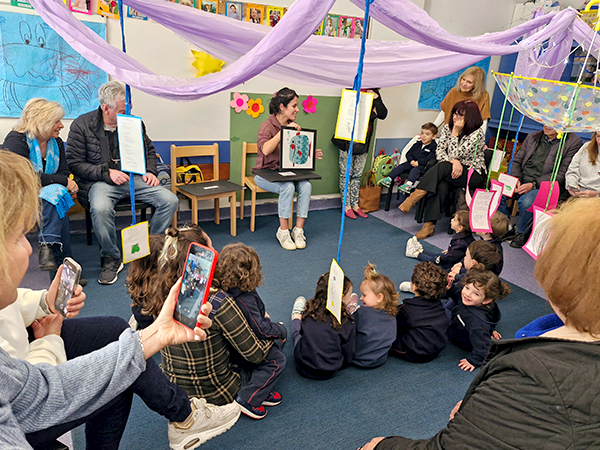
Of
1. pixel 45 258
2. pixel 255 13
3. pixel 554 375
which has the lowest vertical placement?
pixel 45 258

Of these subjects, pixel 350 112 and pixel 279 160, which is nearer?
pixel 350 112

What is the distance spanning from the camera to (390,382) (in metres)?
2.19

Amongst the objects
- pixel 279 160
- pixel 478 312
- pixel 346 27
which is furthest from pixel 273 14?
pixel 478 312

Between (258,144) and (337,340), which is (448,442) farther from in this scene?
(258,144)

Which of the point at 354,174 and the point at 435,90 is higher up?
the point at 435,90

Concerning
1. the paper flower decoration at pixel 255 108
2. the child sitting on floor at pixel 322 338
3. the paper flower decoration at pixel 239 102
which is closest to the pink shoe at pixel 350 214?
the paper flower decoration at pixel 255 108

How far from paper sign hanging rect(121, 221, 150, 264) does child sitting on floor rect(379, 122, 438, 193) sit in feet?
9.99

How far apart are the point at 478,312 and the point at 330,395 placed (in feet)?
3.01

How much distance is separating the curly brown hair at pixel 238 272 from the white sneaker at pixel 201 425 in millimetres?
469

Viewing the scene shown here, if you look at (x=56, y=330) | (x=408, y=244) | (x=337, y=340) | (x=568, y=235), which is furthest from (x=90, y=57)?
(x=408, y=244)

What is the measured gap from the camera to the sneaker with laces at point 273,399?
77.0 inches

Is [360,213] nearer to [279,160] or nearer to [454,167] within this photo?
[454,167]

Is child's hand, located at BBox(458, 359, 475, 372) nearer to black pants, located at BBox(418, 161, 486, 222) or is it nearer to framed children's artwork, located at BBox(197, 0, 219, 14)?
black pants, located at BBox(418, 161, 486, 222)

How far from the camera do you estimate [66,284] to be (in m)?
1.42
